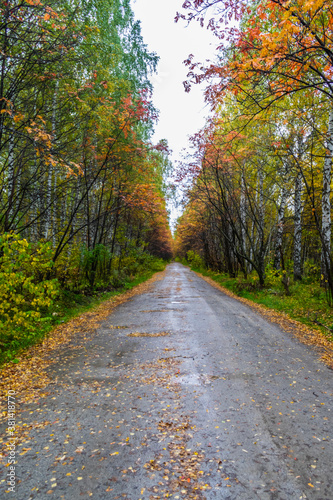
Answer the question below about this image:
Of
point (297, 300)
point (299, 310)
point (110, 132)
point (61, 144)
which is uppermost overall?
point (110, 132)

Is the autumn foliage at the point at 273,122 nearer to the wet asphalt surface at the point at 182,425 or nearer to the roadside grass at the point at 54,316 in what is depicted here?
the wet asphalt surface at the point at 182,425

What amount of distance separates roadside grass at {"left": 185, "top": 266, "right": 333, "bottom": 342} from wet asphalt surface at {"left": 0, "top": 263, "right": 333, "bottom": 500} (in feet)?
8.11

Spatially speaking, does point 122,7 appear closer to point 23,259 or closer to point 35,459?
point 23,259

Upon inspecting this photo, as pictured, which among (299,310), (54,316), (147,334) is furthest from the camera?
(299,310)

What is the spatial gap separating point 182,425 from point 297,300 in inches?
344

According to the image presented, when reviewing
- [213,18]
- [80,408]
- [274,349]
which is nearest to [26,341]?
Result: [80,408]

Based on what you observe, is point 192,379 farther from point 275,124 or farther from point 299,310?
point 275,124

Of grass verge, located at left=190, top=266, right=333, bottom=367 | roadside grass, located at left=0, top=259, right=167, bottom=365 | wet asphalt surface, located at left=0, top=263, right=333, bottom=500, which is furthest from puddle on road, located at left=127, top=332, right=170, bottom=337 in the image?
grass verge, located at left=190, top=266, right=333, bottom=367

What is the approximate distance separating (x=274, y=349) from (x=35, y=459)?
457 centimetres

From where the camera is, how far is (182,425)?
314 centimetres

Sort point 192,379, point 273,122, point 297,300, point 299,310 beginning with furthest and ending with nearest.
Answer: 1. point 273,122
2. point 297,300
3. point 299,310
4. point 192,379

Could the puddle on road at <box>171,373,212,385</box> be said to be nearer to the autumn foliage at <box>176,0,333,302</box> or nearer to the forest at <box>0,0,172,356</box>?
the forest at <box>0,0,172,356</box>

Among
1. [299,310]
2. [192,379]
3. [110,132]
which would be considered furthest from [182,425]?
[110,132]

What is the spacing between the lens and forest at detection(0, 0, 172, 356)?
5266 mm
